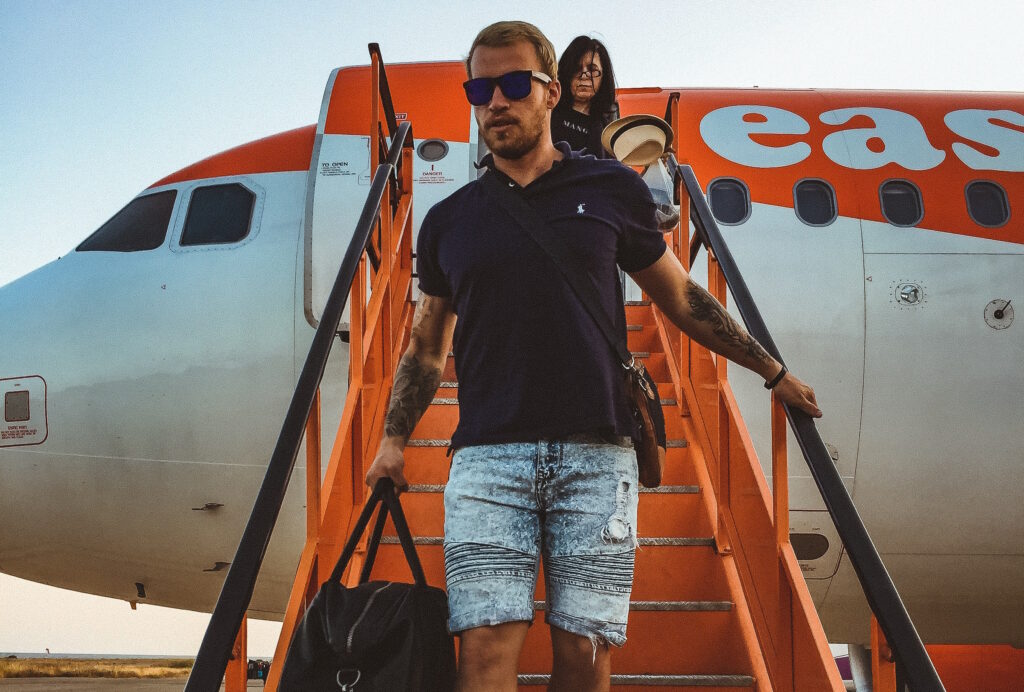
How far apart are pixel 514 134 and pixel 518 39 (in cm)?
19

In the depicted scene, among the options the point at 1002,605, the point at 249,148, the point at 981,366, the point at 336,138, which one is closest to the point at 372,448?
the point at 336,138

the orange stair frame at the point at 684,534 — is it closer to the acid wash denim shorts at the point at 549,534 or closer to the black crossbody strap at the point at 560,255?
the acid wash denim shorts at the point at 549,534

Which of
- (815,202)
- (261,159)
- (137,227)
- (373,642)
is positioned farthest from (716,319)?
(137,227)

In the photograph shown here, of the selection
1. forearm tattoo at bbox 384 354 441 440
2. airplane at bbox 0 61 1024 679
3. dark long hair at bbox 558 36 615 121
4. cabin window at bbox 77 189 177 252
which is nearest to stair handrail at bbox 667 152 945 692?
forearm tattoo at bbox 384 354 441 440

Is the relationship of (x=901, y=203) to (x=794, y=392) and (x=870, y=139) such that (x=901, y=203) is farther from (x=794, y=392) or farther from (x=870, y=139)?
(x=794, y=392)

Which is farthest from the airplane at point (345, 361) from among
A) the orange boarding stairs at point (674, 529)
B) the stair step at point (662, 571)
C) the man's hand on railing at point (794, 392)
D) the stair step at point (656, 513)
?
the man's hand on railing at point (794, 392)

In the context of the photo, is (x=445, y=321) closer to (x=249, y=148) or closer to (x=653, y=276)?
(x=653, y=276)

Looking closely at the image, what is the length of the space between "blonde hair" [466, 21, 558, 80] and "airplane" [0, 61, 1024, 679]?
297 cm

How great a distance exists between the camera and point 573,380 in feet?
5.60

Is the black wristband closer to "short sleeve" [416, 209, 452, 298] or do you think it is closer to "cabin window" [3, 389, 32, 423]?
"short sleeve" [416, 209, 452, 298]

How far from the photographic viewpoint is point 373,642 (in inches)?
62.6

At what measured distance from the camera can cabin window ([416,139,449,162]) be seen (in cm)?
525

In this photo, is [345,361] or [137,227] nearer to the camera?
[345,361]

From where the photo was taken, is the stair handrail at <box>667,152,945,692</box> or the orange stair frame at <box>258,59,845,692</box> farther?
the orange stair frame at <box>258,59,845,692</box>
